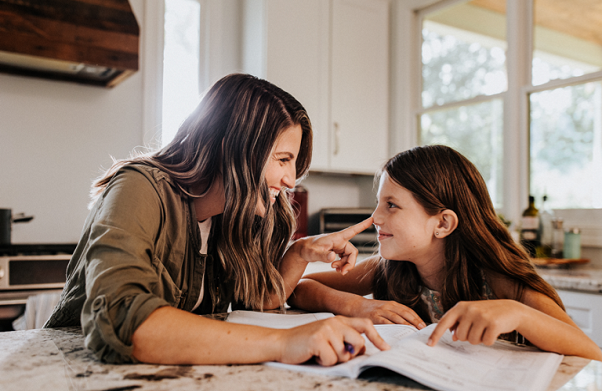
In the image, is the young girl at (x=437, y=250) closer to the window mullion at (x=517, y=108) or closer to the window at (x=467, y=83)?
the window mullion at (x=517, y=108)

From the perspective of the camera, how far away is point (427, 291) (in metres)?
1.25

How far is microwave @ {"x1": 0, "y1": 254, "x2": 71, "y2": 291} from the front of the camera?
1910 mm

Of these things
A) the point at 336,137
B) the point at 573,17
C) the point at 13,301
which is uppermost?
the point at 573,17

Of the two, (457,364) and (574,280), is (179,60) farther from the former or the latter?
(457,364)

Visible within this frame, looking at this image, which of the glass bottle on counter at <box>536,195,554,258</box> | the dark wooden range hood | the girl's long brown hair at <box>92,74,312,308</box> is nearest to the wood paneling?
the glass bottle on counter at <box>536,195,554,258</box>

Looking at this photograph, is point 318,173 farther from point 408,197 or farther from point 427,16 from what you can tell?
point 408,197

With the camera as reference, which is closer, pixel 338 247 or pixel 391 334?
pixel 391 334

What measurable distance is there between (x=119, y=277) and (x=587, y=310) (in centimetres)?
184

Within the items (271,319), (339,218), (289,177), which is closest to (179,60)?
(339,218)

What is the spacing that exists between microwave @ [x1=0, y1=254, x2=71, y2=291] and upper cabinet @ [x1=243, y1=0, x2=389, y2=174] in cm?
155

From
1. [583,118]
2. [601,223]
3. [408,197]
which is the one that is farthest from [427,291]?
[583,118]

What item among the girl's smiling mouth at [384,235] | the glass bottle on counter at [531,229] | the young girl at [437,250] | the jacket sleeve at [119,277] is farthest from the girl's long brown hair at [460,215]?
the glass bottle on counter at [531,229]

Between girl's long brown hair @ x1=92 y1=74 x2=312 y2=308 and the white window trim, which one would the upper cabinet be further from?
girl's long brown hair @ x1=92 y1=74 x2=312 y2=308

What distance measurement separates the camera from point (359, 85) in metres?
3.24
